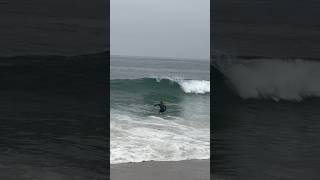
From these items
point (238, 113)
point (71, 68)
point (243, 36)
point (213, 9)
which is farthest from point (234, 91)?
point (71, 68)

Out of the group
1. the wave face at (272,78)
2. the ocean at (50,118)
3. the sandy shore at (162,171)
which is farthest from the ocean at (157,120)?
the wave face at (272,78)

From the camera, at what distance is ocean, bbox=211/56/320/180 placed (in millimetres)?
2934

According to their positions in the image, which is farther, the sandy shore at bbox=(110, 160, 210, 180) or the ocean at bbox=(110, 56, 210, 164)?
the ocean at bbox=(110, 56, 210, 164)

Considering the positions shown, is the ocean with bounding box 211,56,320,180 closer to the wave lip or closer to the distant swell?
the distant swell

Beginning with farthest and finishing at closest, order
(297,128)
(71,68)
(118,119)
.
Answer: (118,119), (297,128), (71,68)

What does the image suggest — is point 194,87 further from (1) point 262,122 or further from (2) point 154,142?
(1) point 262,122

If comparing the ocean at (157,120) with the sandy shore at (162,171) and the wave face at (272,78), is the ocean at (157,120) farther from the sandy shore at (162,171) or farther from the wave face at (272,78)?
the wave face at (272,78)

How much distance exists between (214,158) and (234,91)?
449 millimetres

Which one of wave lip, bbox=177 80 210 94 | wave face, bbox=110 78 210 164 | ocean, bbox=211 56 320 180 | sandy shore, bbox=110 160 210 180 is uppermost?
ocean, bbox=211 56 320 180

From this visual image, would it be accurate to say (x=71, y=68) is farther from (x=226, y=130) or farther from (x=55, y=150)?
(x=226, y=130)

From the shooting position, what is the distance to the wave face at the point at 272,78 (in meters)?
2.96

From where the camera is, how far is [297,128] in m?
2.99

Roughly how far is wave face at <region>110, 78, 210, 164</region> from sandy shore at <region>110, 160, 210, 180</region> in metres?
0.35

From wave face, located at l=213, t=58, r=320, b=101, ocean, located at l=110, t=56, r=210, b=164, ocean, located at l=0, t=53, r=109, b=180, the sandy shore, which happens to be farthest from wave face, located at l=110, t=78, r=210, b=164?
wave face, located at l=213, t=58, r=320, b=101
